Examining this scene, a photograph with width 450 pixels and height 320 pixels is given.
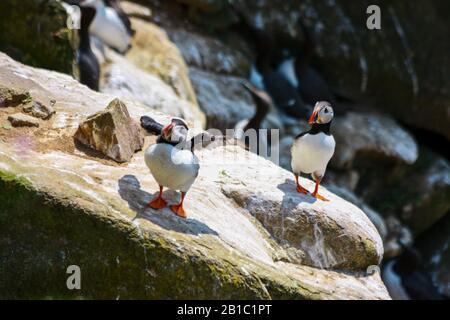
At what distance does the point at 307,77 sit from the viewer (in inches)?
541

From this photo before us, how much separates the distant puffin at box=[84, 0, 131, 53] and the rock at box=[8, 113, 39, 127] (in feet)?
16.3

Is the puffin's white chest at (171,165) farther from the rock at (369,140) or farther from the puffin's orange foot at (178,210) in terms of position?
the rock at (369,140)

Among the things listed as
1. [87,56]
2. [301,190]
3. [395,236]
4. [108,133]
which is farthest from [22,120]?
[395,236]

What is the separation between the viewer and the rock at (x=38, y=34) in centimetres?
900

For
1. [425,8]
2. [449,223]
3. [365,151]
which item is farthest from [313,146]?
[425,8]

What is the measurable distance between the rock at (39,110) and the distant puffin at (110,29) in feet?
15.2

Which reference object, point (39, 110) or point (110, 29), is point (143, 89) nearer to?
point (110, 29)

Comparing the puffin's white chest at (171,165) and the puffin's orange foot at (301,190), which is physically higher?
the puffin's white chest at (171,165)

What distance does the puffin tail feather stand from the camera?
7.03 m

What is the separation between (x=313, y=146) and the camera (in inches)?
271

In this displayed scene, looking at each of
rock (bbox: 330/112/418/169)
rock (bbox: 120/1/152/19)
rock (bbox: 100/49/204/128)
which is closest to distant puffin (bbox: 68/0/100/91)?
rock (bbox: 100/49/204/128)

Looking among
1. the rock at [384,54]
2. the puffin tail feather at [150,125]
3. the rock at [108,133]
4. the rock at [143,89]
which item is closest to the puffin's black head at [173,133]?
the rock at [108,133]
